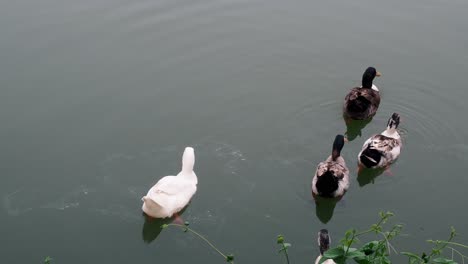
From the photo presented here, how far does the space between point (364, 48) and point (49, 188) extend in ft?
22.8

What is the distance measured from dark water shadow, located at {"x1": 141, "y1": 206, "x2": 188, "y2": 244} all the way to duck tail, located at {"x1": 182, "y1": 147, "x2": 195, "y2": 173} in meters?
0.81

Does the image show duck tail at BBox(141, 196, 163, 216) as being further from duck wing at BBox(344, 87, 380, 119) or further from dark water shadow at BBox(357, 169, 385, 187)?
duck wing at BBox(344, 87, 380, 119)

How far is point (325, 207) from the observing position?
9.59m

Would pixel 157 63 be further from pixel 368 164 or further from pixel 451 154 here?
pixel 451 154

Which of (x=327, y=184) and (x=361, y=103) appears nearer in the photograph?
(x=327, y=184)

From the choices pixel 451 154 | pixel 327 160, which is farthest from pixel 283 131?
pixel 451 154

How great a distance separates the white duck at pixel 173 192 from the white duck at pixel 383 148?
2703mm

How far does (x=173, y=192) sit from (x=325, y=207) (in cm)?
228

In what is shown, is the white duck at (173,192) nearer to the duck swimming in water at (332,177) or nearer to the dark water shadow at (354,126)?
the duck swimming in water at (332,177)

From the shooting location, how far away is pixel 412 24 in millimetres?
13930

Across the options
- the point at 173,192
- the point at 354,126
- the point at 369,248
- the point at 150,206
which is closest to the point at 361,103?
the point at 354,126

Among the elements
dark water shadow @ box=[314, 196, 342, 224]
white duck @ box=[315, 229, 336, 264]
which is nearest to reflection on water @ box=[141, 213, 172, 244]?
dark water shadow @ box=[314, 196, 342, 224]

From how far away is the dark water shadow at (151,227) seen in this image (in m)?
9.12

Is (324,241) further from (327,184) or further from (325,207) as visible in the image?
(325,207)
